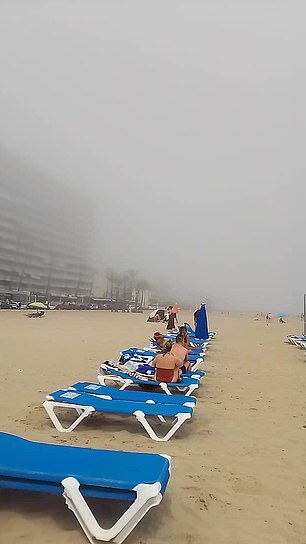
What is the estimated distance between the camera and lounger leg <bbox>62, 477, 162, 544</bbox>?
2402 mm

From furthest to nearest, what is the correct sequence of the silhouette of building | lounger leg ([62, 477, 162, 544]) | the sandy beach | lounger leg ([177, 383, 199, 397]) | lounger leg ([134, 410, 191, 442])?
1. the silhouette of building
2. lounger leg ([177, 383, 199, 397])
3. lounger leg ([134, 410, 191, 442])
4. the sandy beach
5. lounger leg ([62, 477, 162, 544])

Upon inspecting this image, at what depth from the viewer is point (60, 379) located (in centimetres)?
740

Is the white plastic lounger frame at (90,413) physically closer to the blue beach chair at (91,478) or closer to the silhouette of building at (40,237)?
the blue beach chair at (91,478)

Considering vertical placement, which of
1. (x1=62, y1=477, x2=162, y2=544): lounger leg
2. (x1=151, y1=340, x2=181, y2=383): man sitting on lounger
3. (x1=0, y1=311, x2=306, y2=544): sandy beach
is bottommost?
(x1=0, y1=311, x2=306, y2=544): sandy beach

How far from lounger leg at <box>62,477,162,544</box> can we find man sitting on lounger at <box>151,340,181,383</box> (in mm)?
3807

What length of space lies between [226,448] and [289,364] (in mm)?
7262

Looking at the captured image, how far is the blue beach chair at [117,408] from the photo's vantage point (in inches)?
171

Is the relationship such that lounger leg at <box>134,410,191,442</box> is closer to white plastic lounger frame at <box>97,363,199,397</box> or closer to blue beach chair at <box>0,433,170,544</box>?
blue beach chair at <box>0,433,170,544</box>

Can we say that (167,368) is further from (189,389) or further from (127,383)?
(127,383)

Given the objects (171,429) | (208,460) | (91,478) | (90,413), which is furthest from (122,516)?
(90,413)

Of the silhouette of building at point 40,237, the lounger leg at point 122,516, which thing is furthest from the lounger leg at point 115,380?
the silhouette of building at point 40,237

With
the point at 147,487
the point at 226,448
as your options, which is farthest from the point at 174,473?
the point at 147,487

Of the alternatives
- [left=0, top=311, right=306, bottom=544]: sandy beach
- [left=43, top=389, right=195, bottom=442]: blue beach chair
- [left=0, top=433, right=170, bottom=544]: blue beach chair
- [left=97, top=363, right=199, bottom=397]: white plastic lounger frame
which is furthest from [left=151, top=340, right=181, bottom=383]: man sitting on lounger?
[left=0, top=433, right=170, bottom=544]: blue beach chair

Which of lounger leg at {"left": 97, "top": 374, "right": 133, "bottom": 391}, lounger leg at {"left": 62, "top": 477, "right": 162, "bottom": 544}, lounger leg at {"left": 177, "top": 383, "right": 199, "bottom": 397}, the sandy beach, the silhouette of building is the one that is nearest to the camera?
lounger leg at {"left": 62, "top": 477, "right": 162, "bottom": 544}
